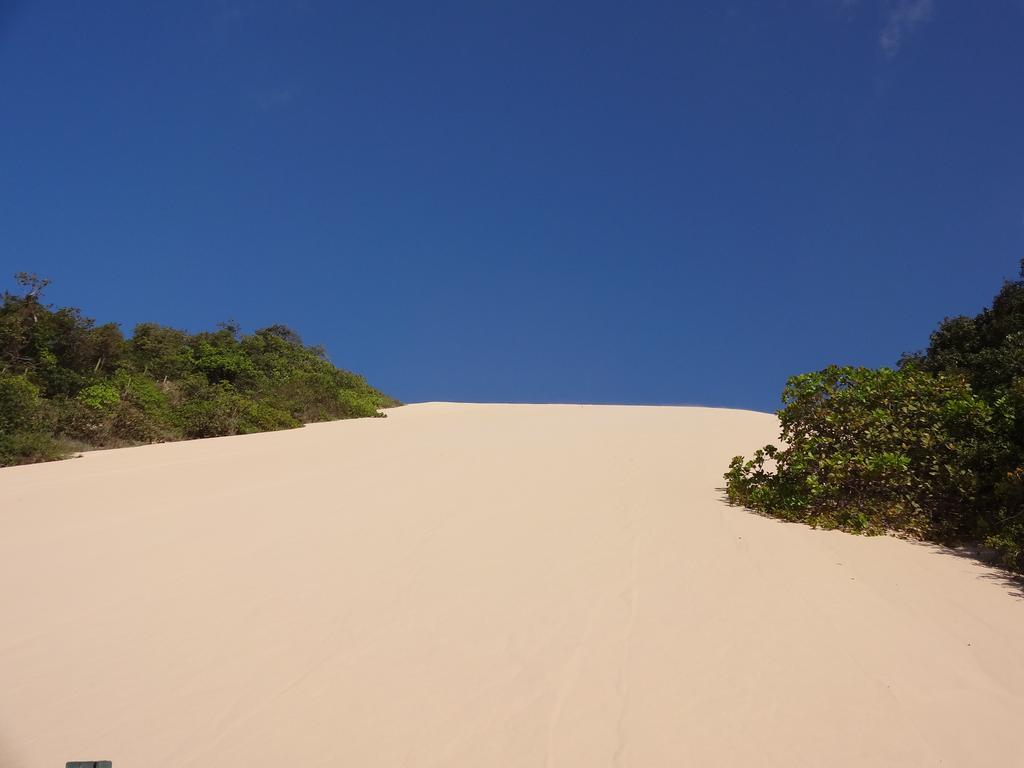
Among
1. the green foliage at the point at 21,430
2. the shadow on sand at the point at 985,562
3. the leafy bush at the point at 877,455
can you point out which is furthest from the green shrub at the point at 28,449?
the shadow on sand at the point at 985,562

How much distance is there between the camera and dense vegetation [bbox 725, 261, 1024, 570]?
6645 millimetres

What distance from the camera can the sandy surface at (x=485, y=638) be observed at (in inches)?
120

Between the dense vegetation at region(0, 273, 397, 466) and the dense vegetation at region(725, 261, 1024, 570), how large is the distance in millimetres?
12064

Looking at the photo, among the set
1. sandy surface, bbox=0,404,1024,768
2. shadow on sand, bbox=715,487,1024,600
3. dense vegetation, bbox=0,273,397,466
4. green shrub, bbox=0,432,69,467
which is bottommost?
sandy surface, bbox=0,404,1024,768

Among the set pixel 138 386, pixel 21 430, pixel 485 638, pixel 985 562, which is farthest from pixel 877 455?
pixel 138 386

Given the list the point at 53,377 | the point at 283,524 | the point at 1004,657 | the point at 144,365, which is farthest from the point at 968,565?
the point at 144,365

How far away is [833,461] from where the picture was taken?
A: 743 centimetres

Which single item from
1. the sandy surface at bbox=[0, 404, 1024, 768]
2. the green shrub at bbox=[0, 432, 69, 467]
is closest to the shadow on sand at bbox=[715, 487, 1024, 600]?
the sandy surface at bbox=[0, 404, 1024, 768]

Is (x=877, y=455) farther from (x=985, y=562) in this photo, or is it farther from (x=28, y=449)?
(x=28, y=449)

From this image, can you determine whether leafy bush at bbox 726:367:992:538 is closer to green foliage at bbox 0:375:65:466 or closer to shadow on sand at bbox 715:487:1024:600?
shadow on sand at bbox 715:487:1024:600

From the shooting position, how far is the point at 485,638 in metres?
4.05

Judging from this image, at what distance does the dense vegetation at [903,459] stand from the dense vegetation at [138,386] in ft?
39.6

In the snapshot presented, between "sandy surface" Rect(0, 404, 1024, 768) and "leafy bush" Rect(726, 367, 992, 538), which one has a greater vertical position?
"leafy bush" Rect(726, 367, 992, 538)

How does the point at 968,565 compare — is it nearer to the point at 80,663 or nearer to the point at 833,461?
the point at 833,461
